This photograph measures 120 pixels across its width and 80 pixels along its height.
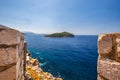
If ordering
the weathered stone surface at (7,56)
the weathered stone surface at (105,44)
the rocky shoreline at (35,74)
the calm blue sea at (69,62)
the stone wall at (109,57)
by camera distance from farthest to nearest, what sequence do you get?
the calm blue sea at (69,62), the rocky shoreline at (35,74), the weathered stone surface at (105,44), the stone wall at (109,57), the weathered stone surface at (7,56)

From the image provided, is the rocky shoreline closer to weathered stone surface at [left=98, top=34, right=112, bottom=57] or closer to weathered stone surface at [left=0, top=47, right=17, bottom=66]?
weathered stone surface at [left=0, top=47, right=17, bottom=66]

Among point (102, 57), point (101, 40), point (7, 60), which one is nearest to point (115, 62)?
point (102, 57)

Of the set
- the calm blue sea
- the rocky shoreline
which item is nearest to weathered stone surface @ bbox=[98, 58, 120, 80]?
the rocky shoreline

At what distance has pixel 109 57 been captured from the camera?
9.28ft

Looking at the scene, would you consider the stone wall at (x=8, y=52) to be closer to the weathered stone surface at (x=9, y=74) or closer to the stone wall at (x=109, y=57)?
the weathered stone surface at (x=9, y=74)

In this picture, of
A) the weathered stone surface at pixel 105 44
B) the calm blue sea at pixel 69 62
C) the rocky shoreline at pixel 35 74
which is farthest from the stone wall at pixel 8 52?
the calm blue sea at pixel 69 62

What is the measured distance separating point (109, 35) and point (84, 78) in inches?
844

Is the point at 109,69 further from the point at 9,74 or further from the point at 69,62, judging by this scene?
the point at 69,62

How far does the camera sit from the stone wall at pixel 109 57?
265 centimetres

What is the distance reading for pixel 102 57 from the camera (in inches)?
112

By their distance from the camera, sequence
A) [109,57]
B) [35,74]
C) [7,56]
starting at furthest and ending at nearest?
[35,74]
[109,57]
[7,56]

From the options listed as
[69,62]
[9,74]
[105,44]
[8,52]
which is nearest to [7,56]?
[8,52]

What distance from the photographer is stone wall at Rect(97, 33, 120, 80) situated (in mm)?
2648

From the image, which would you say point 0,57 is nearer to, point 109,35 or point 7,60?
point 7,60
